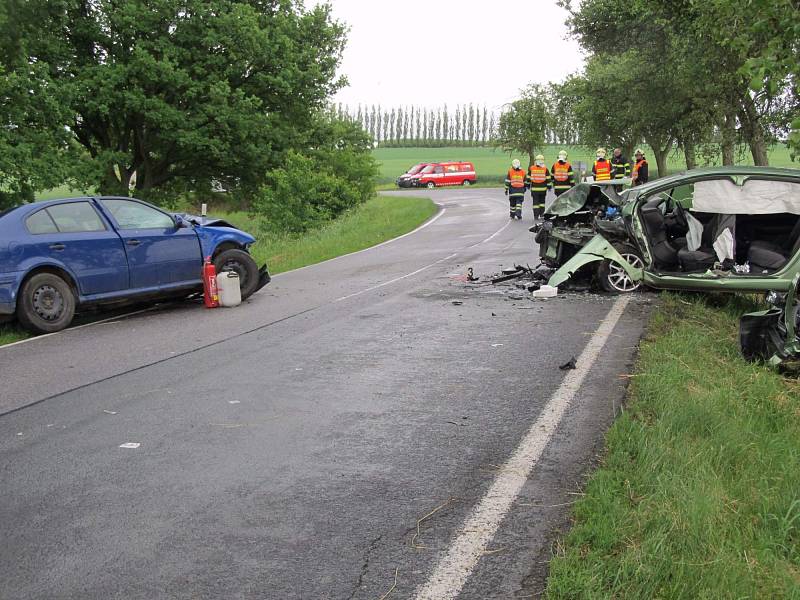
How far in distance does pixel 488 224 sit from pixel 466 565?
22094 millimetres

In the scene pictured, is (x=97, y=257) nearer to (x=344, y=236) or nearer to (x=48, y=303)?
(x=48, y=303)

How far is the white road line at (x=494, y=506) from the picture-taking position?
3248 millimetres

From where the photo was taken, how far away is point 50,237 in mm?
9594

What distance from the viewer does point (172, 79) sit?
25953 mm

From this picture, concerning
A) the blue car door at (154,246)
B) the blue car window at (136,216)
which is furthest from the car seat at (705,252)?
the blue car window at (136,216)

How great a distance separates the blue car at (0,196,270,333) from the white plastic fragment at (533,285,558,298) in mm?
4233

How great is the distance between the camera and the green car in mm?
8711

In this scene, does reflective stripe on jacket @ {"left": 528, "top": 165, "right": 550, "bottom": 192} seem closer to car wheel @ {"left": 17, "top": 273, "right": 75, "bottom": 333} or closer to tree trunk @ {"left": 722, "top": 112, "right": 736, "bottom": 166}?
tree trunk @ {"left": 722, "top": 112, "right": 736, "bottom": 166}

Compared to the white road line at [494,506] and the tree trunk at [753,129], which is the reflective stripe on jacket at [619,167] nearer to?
the tree trunk at [753,129]

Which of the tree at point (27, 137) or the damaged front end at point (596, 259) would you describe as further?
the tree at point (27, 137)

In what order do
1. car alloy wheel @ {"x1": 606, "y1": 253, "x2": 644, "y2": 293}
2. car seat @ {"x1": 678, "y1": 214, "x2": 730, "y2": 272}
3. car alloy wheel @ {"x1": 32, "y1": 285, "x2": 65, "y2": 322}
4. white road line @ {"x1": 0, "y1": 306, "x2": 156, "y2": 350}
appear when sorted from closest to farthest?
white road line @ {"x1": 0, "y1": 306, "x2": 156, "y2": 350}
car seat @ {"x1": 678, "y1": 214, "x2": 730, "y2": 272}
car alloy wheel @ {"x1": 32, "y1": 285, "x2": 65, "y2": 322}
car alloy wheel @ {"x1": 606, "y1": 253, "x2": 644, "y2": 293}

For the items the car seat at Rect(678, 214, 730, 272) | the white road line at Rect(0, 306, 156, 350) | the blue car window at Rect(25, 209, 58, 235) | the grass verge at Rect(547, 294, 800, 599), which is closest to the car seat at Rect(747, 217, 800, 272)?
the car seat at Rect(678, 214, 730, 272)

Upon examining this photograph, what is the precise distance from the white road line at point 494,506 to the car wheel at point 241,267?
643 centimetres

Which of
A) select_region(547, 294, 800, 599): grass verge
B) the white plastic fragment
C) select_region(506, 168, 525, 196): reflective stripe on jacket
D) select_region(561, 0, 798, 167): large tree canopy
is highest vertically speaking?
select_region(561, 0, 798, 167): large tree canopy
